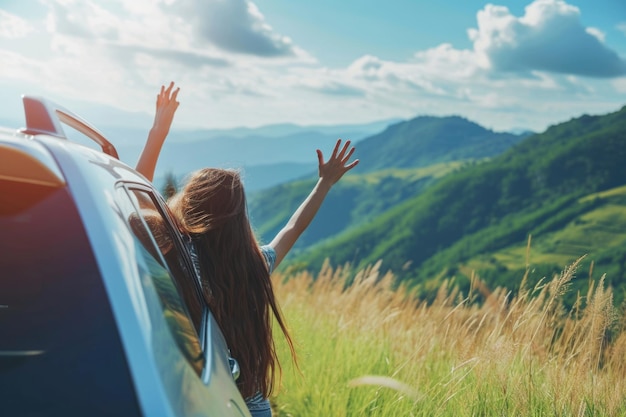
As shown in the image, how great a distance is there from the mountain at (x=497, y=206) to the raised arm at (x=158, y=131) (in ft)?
380

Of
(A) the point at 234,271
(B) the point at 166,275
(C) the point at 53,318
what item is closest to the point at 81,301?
(C) the point at 53,318

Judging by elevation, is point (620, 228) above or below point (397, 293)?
below

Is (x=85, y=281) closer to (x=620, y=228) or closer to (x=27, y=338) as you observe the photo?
(x=27, y=338)

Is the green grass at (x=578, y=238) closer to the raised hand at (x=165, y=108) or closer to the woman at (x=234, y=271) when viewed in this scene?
the raised hand at (x=165, y=108)

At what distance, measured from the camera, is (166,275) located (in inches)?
58.4

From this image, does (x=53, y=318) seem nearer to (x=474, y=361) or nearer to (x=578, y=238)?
(x=474, y=361)

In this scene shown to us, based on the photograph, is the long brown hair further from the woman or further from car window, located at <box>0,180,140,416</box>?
car window, located at <box>0,180,140,416</box>

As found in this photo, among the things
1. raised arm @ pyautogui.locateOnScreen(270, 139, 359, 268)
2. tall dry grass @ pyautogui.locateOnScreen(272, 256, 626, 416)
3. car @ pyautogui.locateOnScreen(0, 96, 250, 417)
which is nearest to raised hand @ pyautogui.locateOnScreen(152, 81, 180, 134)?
raised arm @ pyautogui.locateOnScreen(270, 139, 359, 268)

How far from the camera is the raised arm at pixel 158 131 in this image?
3.48 meters

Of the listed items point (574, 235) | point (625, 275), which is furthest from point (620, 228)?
point (625, 275)

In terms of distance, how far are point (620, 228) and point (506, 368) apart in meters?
119

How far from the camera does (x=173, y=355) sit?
114cm

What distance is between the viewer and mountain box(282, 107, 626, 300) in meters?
126

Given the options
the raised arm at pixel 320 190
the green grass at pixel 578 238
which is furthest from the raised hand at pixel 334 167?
the green grass at pixel 578 238
